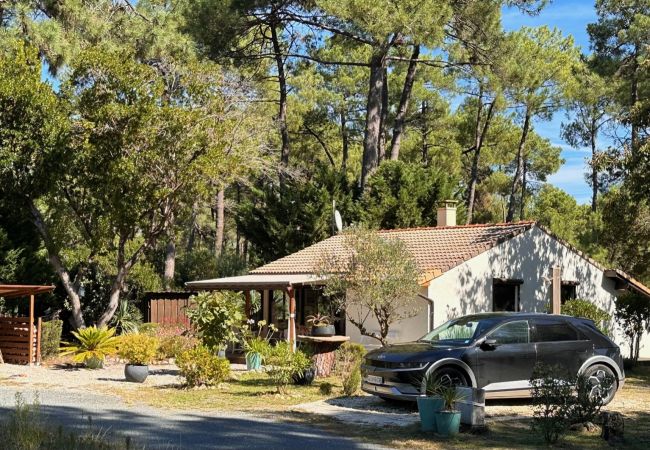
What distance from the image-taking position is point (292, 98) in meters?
39.2

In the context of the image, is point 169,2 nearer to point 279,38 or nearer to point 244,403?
point 279,38

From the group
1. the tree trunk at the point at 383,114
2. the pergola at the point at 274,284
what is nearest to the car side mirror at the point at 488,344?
the pergola at the point at 274,284

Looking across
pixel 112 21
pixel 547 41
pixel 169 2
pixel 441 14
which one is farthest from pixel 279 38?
pixel 547 41

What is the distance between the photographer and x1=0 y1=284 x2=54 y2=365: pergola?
1983 cm

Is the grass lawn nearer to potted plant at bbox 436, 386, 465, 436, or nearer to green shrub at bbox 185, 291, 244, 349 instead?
green shrub at bbox 185, 291, 244, 349

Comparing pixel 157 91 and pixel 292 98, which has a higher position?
pixel 292 98

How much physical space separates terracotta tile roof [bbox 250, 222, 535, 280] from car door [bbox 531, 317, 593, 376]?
5.67 meters

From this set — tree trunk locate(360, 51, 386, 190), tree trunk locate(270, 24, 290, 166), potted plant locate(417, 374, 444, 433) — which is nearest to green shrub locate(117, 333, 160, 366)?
potted plant locate(417, 374, 444, 433)

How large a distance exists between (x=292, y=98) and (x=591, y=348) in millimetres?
27894

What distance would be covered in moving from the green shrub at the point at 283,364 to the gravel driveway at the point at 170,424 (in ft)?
7.47

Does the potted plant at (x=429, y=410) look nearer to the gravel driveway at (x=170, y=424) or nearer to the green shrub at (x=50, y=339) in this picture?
the gravel driveway at (x=170, y=424)

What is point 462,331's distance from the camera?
13.1m

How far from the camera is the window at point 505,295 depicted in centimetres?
2047

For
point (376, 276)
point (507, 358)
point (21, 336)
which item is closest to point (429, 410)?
point (507, 358)
